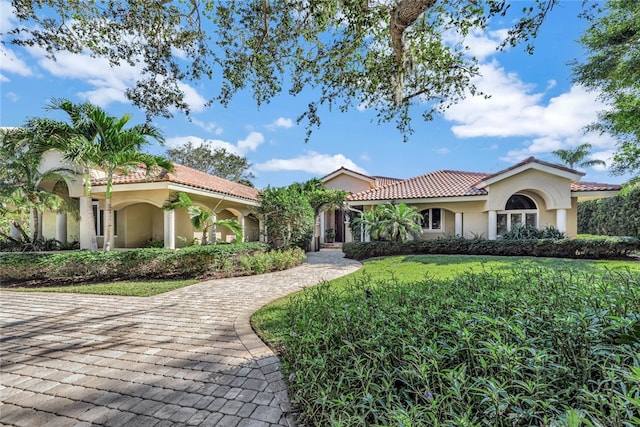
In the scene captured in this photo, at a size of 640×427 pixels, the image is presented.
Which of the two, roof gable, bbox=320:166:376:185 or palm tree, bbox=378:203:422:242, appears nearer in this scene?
palm tree, bbox=378:203:422:242

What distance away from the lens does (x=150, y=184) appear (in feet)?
46.7

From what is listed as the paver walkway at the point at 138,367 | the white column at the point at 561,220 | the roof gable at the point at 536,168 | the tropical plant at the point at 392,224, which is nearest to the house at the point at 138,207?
the paver walkway at the point at 138,367

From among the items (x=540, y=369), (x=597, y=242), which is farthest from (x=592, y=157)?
(x=540, y=369)

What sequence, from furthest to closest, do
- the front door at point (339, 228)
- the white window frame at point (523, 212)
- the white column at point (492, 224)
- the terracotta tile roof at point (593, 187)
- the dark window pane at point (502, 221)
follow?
the front door at point (339, 228) < the dark window pane at point (502, 221) < the white window frame at point (523, 212) < the white column at point (492, 224) < the terracotta tile roof at point (593, 187)

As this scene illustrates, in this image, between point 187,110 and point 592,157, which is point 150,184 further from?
point 592,157

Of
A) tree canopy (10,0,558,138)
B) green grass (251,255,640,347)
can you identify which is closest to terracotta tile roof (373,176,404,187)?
green grass (251,255,640,347)

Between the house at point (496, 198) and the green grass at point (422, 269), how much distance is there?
18.0ft

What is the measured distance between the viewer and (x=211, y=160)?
43.5 m

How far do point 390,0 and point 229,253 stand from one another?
10518 millimetres

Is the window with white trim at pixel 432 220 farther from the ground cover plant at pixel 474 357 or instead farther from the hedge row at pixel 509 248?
the ground cover plant at pixel 474 357

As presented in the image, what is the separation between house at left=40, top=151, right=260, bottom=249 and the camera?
1470 cm

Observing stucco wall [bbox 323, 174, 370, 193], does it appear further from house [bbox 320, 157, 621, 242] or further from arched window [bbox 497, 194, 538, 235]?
arched window [bbox 497, 194, 538, 235]

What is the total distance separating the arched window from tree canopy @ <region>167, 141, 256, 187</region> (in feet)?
108

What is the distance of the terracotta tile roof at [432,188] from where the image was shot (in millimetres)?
19875
